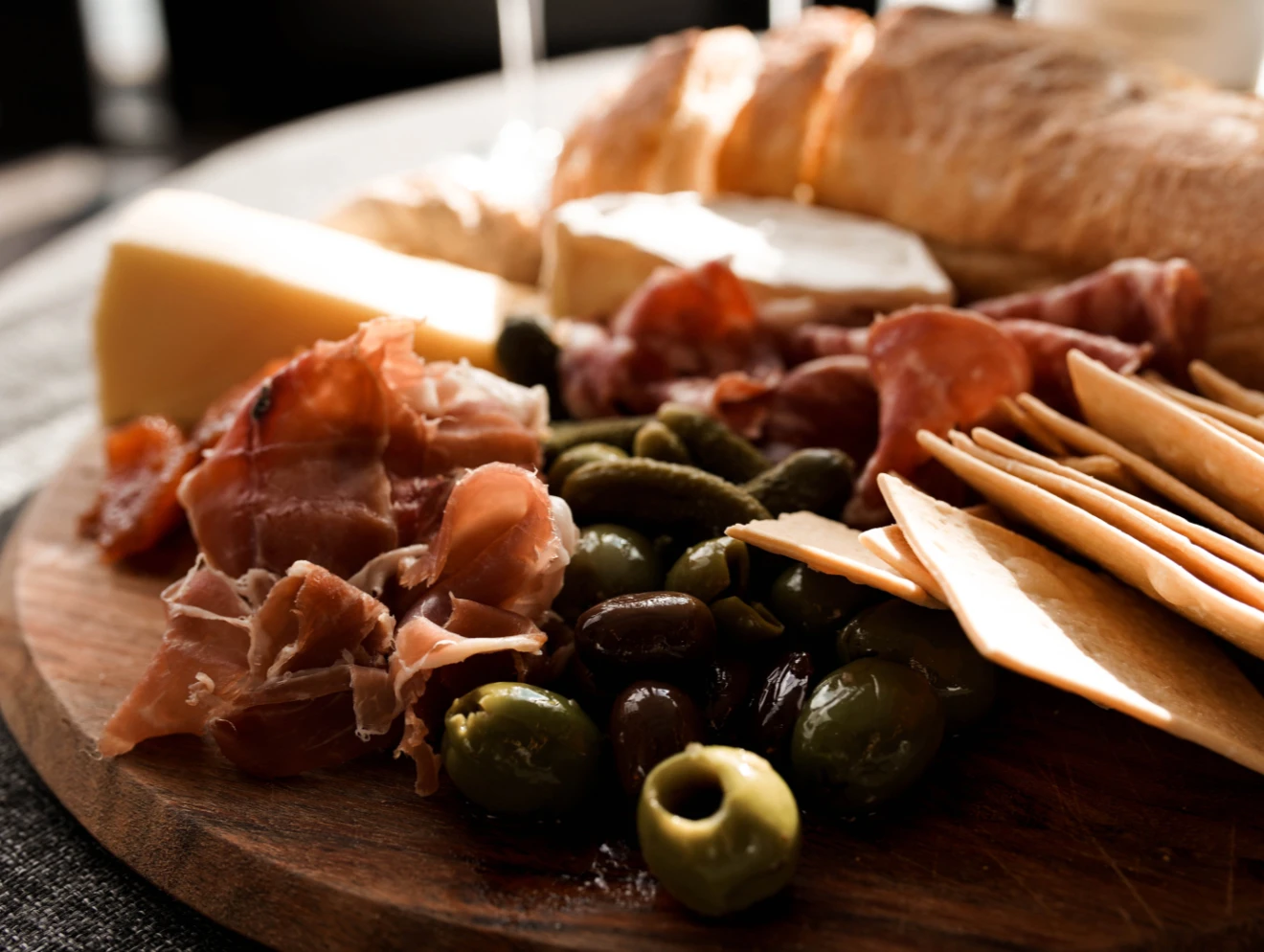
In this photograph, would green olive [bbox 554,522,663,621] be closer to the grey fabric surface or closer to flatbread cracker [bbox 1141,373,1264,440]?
the grey fabric surface

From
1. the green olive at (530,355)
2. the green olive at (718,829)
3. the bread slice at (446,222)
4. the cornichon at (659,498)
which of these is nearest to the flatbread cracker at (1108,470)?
the cornichon at (659,498)

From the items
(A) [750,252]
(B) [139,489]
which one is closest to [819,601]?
(A) [750,252]

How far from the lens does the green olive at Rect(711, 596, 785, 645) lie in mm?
1336

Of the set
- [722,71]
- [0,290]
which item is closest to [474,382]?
[722,71]

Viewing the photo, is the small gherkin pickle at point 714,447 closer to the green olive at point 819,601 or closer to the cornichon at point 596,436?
the cornichon at point 596,436

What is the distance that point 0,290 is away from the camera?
2.88m

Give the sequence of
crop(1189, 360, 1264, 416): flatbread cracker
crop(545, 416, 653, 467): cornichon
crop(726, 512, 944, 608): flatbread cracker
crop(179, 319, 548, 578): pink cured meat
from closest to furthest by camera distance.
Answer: crop(726, 512, 944, 608): flatbread cracker → crop(179, 319, 548, 578): pink cured meat → crop(1189, 360, 1264, 416): flatbread cracker → crop(545, 416, 653, 467): cornichon

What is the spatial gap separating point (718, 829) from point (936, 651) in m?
0.37

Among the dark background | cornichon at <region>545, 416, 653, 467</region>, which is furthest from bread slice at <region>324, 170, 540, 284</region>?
the dark background

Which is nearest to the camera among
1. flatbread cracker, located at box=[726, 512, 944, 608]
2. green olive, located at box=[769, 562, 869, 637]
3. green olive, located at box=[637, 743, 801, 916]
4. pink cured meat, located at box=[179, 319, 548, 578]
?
green olive, located at box=[637, 743, 801, 916]

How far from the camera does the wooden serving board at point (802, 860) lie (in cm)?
106

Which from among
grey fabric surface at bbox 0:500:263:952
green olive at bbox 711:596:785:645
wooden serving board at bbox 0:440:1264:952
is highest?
green olive at bbox 711:596:785:645

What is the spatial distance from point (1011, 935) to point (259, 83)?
587 centimetres

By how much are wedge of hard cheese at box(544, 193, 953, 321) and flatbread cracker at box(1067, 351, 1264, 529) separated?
1.75 feet
